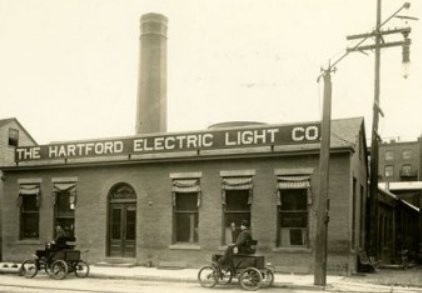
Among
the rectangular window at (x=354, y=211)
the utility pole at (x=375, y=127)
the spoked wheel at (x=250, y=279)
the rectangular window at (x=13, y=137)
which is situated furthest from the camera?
the rectangular window at (x=13, y=137)

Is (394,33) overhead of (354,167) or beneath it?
overhead

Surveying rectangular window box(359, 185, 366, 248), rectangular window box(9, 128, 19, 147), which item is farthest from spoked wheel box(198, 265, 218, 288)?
rectangular window box(9, 128, 19, 147)

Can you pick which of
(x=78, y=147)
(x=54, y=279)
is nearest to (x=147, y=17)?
(x=78, y=147)

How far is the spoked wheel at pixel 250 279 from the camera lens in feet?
46.9

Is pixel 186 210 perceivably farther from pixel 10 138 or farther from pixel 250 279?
pixel 10 138

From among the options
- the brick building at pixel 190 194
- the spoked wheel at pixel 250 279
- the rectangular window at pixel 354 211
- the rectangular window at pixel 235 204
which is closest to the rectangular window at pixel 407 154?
the brick building at pixel 190 194

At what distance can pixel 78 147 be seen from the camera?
76.1 ft

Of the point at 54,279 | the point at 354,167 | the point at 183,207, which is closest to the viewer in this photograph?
the point at 54,279

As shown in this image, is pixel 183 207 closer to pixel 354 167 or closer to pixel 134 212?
pixel 134 212

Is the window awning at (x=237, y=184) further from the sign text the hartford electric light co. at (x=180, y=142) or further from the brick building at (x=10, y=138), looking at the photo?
the brick building at (x=10, y=138)

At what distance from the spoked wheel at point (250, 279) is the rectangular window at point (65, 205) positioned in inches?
410

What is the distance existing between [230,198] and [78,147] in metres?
7.48

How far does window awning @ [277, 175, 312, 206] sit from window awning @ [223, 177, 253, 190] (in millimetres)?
1108

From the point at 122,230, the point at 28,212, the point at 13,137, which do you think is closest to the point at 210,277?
the point at 122,230
